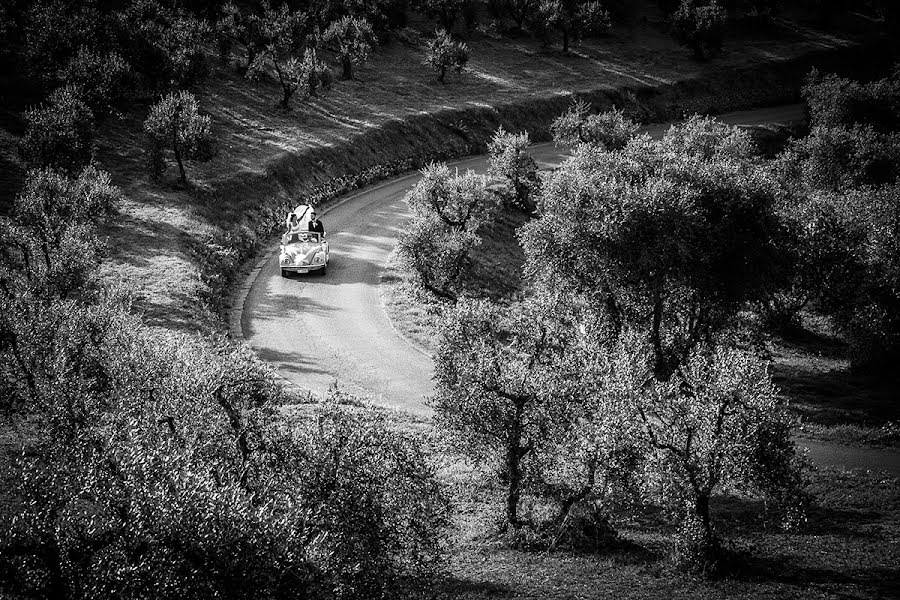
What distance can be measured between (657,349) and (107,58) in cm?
4954

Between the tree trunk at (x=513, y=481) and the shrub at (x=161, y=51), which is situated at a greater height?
the shrub at (x=161, y=51)

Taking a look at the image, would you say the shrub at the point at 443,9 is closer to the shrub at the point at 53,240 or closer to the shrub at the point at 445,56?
the shrub at the point at 445,56

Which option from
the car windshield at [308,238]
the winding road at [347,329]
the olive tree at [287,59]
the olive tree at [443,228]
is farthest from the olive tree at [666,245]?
the olive tree at [287,59]

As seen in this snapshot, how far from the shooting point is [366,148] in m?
71.1

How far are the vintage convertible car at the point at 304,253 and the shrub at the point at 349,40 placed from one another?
129 feet

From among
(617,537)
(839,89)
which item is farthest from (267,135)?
(839,89)

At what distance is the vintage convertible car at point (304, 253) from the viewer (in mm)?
50281

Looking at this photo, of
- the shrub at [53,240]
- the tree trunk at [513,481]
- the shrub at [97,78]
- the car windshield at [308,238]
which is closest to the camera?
the tree trunk at [513,481]

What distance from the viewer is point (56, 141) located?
164 ft

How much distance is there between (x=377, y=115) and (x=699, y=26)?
172 feet

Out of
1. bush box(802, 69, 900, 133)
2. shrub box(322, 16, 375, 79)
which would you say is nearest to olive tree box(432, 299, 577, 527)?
bush box(802, 69, 900, 133)

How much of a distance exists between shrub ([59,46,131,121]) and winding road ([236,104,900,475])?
18.9 meters

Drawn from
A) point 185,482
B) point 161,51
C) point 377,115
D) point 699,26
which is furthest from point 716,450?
point 699,26

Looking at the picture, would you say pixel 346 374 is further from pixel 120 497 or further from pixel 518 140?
pixel 518 140
